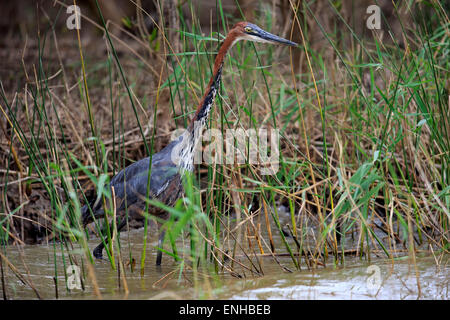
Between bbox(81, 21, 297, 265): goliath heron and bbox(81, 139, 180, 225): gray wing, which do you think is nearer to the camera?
bbox(81, 21, 297, 265): goliath heron

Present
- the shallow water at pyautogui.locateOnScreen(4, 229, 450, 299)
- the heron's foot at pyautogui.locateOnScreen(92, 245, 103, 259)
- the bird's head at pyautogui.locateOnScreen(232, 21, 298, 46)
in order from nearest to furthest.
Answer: the shallow water at pyautogui.locateOnScreen(4, 229, 450, 299), the bird's head at pyautogui.locateOnScreen(232, 21, 298, 46), the heron's foot at pyautogui.locateOnScreen(92, 245, 103, 259)

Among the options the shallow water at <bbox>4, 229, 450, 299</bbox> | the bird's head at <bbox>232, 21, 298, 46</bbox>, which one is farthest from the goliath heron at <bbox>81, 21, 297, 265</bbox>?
the shallow water at <bbox>4, 229, 450, 299</bbox>

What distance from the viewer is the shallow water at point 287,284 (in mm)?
2805

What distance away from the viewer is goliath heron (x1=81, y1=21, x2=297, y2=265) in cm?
366

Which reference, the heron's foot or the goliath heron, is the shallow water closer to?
the heron's foot

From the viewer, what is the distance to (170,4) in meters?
5.23

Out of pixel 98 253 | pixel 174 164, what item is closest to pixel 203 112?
pixel 174 164

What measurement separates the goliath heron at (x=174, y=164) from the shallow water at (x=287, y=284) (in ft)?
1.62

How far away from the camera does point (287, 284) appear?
117 inches

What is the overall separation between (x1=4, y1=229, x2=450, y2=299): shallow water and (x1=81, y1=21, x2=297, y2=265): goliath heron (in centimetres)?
49
